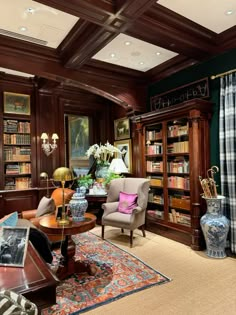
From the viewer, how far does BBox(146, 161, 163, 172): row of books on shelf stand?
4.21 metres

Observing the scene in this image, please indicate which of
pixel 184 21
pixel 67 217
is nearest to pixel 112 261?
pixel 67 217

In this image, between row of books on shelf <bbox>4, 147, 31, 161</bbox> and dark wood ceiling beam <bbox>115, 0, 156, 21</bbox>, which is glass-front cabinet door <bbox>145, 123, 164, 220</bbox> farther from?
row of books on shelf <bbox>4, 147, 31, 161</bbox>

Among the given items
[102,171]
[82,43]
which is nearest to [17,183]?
[102,171]

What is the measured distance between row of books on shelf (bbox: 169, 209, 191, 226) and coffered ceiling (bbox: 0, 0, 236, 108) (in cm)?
242

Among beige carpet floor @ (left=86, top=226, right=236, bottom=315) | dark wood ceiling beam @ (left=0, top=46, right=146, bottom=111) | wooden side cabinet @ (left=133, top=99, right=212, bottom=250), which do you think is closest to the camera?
beige carpet floor @ (left=86, top=226, right=236, bottom=315)

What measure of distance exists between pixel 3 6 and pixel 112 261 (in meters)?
3.24

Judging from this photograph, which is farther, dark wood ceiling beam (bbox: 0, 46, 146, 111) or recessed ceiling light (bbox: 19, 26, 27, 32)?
dark wood ceiling beam (bbox: 0, 46, 146, 111)

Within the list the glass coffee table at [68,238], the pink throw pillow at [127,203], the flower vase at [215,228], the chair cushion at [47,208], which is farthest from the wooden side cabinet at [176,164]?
the chair cushion at [47,208]

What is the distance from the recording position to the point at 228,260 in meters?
3.05

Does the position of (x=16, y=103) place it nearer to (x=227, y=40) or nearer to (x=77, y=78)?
(x=77, y=78)

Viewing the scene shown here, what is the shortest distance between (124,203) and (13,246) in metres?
2.57

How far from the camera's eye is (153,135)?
4.39m

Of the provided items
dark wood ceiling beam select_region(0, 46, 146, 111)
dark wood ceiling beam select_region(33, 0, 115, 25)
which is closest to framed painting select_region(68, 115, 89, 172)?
dark wood ceiling beam select_region(0, 46, 146, 111)

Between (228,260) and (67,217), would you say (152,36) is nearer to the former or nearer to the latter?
(67,217)
